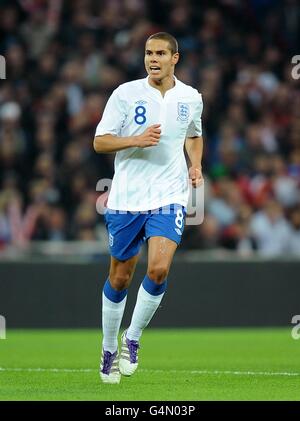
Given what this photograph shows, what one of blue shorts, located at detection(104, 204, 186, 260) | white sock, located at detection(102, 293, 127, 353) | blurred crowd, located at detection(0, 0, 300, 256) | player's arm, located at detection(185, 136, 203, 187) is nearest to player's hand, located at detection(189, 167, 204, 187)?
player's arm, located at detection(185, 136, 203, 187)

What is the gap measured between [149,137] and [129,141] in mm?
145

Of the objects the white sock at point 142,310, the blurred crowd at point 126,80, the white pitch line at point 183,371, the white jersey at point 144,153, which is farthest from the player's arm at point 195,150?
the blurred crowd at point 126,80

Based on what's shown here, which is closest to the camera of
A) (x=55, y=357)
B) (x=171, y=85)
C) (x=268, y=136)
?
(x=171, y=85)

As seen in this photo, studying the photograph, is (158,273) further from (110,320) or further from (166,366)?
(166,366)

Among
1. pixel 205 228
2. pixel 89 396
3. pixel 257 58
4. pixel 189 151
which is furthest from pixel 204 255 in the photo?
pixel 89 396

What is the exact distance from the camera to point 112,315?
8.59 m

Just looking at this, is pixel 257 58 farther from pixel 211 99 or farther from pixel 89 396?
pixel 89 396

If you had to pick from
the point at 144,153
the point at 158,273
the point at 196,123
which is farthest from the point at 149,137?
the point at 158,273

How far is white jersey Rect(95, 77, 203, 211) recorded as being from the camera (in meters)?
8.50

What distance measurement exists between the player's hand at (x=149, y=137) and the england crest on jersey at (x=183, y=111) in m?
0.42

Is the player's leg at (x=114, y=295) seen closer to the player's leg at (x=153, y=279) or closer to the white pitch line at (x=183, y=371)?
the player's leg at (x=153, y=279)

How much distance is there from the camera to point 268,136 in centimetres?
1731

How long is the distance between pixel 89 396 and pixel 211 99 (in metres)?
10.3

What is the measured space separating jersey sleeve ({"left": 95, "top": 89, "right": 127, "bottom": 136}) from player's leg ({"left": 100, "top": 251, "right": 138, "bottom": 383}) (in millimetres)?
902
